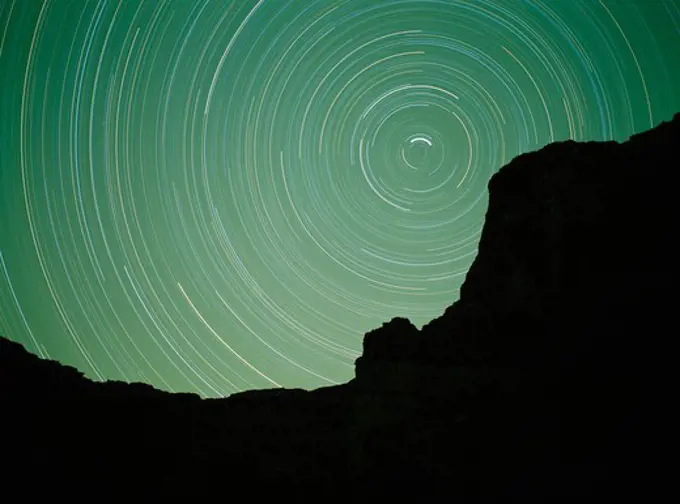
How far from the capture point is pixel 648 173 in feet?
45.2

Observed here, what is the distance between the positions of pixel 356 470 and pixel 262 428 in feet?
26.5

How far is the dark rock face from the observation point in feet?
38.6

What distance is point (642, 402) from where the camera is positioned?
11133 millimetres

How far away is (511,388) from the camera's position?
46.8 feet

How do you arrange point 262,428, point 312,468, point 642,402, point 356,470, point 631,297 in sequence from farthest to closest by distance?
point 262,428 < point 312,468 < point 356,470 < point 631,297 < point 642,402

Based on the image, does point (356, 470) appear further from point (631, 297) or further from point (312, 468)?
point (631, 297)

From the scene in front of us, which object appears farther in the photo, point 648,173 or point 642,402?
point 648,173

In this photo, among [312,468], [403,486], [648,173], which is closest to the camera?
[648,173]

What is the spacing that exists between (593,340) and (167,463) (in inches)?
854

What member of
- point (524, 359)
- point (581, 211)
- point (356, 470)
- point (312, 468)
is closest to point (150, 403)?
point (312, 468)

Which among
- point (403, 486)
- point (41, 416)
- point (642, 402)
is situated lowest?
point (403, 486)

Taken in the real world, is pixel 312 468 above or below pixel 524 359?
below

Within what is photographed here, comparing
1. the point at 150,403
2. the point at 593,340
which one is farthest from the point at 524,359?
the point at 150,403

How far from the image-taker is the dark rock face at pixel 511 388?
11.8m
